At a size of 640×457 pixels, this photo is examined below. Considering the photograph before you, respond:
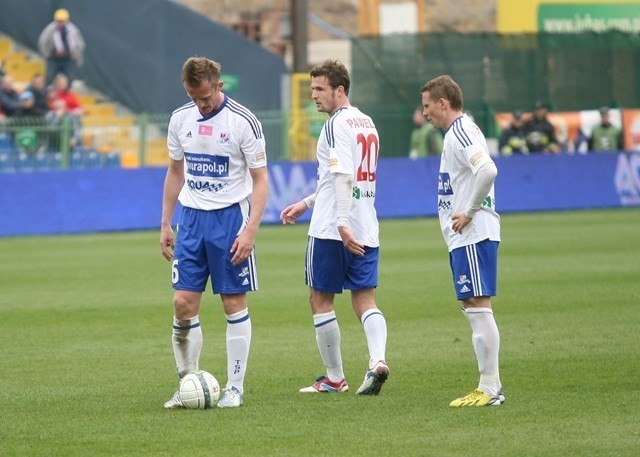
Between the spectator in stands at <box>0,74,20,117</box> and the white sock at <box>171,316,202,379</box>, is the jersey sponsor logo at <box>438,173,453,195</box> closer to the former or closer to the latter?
the white sock at <box>171,316,202,379</box>

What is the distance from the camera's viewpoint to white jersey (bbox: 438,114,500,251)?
8.63 meters

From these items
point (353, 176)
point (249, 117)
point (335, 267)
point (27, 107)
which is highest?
point (27, 107)

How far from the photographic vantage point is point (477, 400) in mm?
8641

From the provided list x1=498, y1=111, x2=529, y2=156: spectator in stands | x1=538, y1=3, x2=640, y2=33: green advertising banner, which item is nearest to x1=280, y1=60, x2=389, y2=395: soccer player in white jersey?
x1=498, y1=111, x2=529, y2=156: spectator in stands

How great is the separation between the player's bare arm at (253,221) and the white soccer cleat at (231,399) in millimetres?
847

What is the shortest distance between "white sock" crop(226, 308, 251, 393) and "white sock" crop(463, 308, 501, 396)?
1.51 metres

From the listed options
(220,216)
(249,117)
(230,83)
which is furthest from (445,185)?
(230,83)

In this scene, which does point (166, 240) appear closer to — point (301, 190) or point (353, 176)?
point (353, 176)

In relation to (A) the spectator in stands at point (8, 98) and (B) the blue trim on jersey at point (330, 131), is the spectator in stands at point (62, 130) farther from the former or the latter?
(B) the blue trim on jersey at point (330, 131)

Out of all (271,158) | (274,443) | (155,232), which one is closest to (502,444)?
(274,443)

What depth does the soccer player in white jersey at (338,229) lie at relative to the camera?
30.2 ft

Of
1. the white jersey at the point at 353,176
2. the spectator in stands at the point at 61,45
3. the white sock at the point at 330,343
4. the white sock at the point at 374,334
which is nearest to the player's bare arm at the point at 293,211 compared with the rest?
the white jersey at the point at 353,176

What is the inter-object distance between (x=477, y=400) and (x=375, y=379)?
31.7 inches

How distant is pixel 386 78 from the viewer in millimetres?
31625
